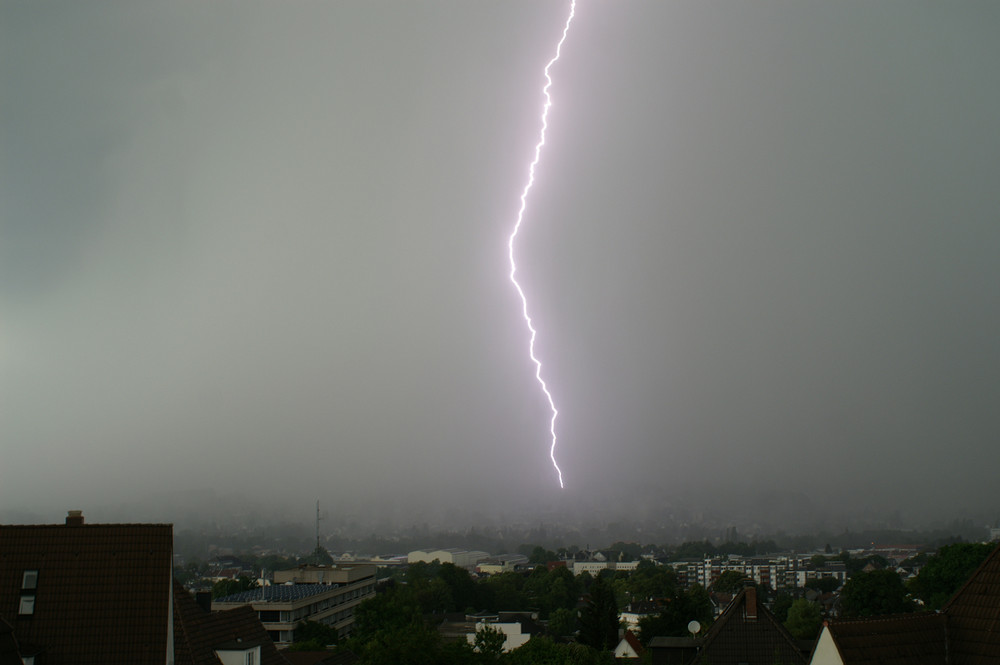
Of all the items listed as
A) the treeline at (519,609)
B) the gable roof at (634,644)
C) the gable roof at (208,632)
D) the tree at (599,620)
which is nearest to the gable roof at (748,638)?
the treeline at (519,609)

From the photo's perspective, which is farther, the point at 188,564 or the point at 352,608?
the point at 188,564

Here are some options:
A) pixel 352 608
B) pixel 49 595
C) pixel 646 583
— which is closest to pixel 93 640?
pixel 49 595

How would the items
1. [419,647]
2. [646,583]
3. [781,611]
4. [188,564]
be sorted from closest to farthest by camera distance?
[419,647]
[781,611]
[646,583]
[188,564]

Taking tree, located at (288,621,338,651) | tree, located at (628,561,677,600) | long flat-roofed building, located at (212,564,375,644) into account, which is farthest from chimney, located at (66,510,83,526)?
tree, located at (628,561,677,600)

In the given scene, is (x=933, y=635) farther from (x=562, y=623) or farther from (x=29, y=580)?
(x=562, y=623)

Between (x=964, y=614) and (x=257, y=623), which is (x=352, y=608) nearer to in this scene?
(x=257, y=623)
